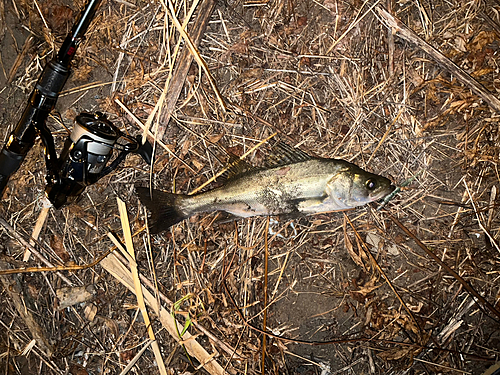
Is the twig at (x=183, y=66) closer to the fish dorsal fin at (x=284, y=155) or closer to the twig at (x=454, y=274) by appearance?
the fish dorsal fin at (x=284, y=155)

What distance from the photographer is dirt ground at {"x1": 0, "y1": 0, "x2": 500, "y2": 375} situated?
10.6 feet

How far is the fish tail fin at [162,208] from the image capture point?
10.4 feet

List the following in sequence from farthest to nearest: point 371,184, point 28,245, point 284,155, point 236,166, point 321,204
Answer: point 28,245, point 236,166, point 284,155, point 321,204, point 371,184

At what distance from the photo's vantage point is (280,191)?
300 centimetres

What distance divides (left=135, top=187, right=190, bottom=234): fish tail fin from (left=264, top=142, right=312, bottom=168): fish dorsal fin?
875mm

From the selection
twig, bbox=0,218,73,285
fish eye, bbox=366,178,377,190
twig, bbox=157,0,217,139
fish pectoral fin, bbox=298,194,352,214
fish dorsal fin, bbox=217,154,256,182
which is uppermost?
twig, bbox=157,0,217,139

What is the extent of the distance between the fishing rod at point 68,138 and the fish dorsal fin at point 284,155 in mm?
1197

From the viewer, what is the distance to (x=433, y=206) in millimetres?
3287

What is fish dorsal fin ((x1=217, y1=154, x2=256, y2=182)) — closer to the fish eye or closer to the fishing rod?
the fishing rod

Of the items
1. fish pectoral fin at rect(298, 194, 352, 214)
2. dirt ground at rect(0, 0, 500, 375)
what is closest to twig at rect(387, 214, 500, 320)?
dirt ground at rect(0, 0, 500, 375)

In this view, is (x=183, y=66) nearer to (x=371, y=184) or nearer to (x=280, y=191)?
(x=280, y=191)

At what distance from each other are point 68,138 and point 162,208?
99 cm

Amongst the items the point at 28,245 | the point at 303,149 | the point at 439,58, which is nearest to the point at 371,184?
the point at 303,149

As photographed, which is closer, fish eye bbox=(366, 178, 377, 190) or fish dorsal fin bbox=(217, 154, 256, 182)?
fish eye bbox=(366, 178, 377, 190)
